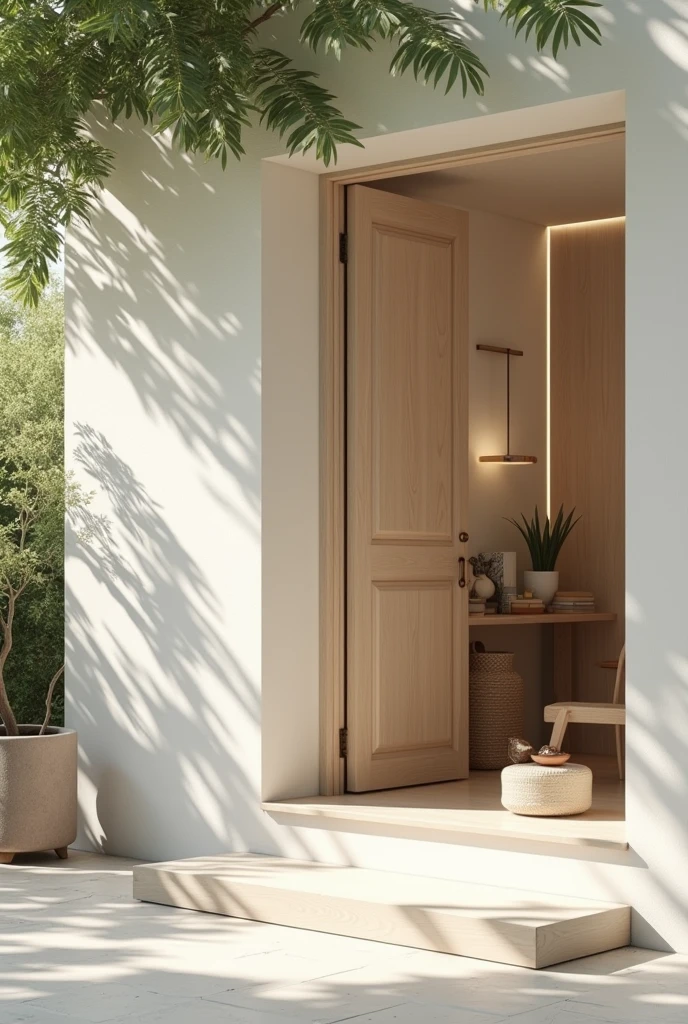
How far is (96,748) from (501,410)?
2.86 m

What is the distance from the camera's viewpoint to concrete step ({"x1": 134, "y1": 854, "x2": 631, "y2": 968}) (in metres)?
4.43

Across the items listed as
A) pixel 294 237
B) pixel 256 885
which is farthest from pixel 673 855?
pixel 294 237

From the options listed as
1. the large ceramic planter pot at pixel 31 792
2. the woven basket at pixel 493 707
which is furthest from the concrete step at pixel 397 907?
the woven basket at pixel 493 707

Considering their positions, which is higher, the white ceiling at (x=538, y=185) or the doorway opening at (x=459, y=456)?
the white ceiling at (x=538, y=185)

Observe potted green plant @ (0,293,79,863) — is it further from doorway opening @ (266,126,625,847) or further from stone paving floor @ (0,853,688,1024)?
doorway opening @ (266,126,625,847)

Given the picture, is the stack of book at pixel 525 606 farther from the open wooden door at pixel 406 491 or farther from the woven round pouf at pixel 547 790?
the woven round pouf at pixel 547 790

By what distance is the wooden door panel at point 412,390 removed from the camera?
6207 mm

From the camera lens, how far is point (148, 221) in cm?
625

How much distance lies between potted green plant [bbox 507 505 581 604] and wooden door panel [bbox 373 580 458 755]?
1.15 m

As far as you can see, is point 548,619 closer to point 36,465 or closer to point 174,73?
point 36,465

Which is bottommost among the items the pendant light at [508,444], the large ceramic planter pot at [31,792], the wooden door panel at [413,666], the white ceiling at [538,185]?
the large ceramic planter pot at [31,792]

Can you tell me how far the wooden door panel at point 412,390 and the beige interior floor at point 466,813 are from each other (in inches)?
43.2

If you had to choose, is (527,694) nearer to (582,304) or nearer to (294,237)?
(582,304)

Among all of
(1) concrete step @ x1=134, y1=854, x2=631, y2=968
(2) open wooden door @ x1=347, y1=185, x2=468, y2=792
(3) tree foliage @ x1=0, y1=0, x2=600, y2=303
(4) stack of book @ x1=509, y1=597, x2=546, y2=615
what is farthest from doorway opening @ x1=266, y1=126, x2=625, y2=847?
(3) tree foliage @ x1=0, y1=0, x2=600, y2=303
